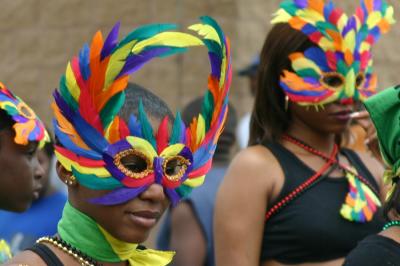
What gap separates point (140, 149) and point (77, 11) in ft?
18.2

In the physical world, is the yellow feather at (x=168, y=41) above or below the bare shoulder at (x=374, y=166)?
above

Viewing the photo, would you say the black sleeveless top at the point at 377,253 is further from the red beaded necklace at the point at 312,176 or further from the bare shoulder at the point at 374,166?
the bare shoulder at the point at 374,166

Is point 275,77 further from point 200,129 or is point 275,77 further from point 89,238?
point 89,238

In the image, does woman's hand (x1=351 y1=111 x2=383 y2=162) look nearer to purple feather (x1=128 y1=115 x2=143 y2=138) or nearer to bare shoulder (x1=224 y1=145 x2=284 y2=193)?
bare shoulder (x1=224 y1=145 x2=284 y2=193)

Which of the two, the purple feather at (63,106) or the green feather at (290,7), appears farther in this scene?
the green feather at (290,7)

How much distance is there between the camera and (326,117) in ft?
16.4

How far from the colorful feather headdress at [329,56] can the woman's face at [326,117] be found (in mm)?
39

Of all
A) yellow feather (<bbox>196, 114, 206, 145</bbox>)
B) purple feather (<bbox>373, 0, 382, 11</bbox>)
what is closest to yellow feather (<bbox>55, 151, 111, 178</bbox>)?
yellow feather (<bbox>196, 114, 206, 145</bbox>)

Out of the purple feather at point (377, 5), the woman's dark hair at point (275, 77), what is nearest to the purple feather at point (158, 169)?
the woman's dark hair at point (275, 77)

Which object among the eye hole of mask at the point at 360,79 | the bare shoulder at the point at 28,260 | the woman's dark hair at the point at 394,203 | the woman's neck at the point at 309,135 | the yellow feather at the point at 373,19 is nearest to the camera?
the bare shoulder at the point at 28,260

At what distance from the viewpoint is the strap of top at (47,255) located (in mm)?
3480

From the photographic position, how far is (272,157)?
16.0 ft

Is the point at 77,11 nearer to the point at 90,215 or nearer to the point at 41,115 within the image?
the point at 41,115

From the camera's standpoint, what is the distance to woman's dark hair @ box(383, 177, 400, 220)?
3758 mm
